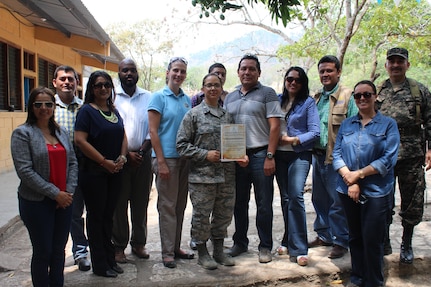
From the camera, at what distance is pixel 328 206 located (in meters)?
4.39

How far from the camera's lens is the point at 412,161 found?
13.0 feet

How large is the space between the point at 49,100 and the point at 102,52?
8.58 metres

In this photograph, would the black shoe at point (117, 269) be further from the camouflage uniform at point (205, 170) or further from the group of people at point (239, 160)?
the camouflage uniform at point (205, 170)

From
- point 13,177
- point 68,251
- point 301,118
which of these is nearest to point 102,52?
point 13,177

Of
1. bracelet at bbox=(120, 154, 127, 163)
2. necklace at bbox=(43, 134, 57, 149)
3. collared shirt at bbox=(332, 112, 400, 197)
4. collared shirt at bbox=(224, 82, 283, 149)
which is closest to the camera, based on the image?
necklace at bbox=(43, 134, 57, 149)

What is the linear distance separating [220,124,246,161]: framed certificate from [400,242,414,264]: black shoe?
6.43 feet

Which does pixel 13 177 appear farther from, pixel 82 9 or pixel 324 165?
pixel 324 165

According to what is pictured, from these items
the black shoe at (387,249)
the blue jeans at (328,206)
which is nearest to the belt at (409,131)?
the blue jeans at (328,206)

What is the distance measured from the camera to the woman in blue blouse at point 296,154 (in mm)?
3895

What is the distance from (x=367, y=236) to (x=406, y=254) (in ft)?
3.31

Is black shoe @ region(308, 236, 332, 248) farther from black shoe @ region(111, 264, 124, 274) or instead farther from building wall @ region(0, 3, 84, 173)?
building wall @ region(0, 3, 84, 173)

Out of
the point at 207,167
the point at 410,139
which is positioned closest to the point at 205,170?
the point at 207,167

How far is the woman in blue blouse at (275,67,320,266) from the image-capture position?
3895mm

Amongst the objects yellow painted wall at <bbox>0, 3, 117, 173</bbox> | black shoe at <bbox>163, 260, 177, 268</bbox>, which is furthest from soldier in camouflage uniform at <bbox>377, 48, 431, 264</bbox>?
yellow painted wall at <bbox>0, 3, 117, 173</bbox>
